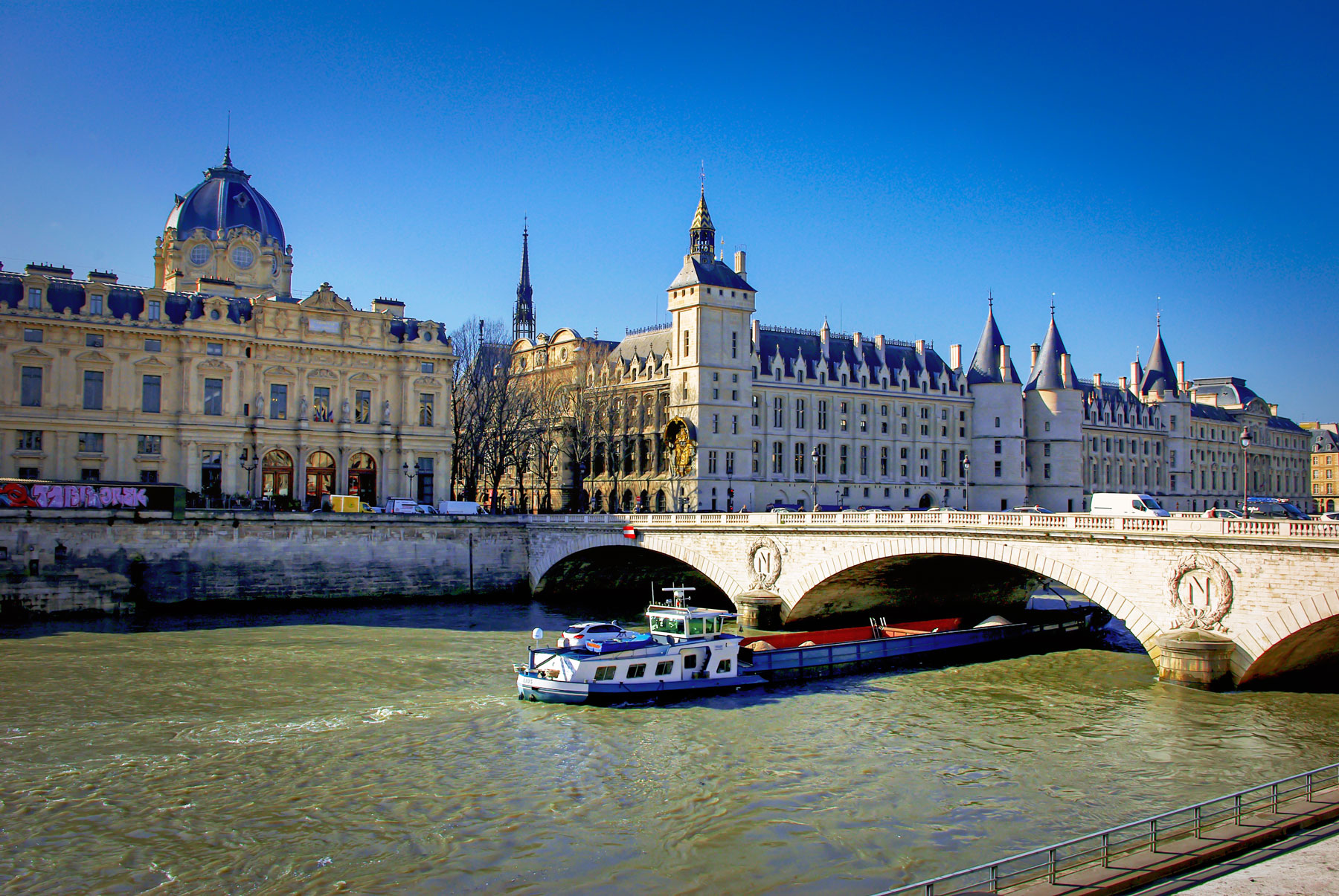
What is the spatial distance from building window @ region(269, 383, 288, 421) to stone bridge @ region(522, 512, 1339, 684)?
1467 inches

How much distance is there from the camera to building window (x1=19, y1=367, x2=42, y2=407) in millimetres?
62062

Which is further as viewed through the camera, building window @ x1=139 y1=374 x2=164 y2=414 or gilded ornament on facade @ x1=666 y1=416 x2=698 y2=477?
gilded ornament on facade @ x1=666 y1=416 x2=698 y2=477

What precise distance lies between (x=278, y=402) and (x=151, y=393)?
740 cm

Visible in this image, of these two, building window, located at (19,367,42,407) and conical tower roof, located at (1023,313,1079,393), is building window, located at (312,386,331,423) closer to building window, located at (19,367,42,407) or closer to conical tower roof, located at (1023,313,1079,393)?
building window, located at (19,367,42,407)

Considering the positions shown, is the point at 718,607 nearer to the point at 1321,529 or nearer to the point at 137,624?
the point at 137,624

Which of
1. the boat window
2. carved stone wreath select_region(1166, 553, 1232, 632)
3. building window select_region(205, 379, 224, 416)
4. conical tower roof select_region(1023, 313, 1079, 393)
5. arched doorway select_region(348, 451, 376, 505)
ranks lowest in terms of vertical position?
the boat window

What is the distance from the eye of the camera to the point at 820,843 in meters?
21.1

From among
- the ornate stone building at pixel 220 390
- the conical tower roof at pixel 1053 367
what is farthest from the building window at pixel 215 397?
the conical tower roof at pixel 1053 367

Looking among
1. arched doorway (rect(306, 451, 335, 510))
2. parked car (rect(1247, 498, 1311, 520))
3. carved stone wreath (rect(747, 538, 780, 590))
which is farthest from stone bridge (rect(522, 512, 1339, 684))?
arched doorway (rect(306, 451, 335, 510))

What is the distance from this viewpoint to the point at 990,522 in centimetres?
3897

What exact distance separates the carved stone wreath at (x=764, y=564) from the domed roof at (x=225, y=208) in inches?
2143

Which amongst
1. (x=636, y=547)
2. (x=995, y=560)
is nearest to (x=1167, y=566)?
(x=995, y=560)

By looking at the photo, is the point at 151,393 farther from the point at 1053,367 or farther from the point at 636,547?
the point at 1053,367

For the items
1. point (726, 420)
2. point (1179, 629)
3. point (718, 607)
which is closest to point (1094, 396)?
point (726, 420)
